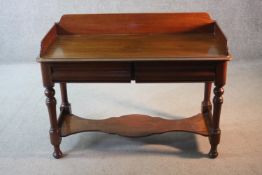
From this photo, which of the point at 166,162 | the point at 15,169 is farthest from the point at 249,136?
the point at 15,169

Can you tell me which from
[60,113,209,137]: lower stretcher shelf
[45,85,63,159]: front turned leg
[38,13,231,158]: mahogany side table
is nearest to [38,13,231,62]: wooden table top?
[38,13,231,158]: mahogany side table

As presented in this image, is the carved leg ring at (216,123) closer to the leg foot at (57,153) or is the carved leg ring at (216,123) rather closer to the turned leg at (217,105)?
the turned leg at (217,105)

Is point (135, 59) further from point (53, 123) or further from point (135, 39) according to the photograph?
point (53, 123)

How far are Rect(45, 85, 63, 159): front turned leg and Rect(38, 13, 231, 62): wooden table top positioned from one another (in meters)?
0.21

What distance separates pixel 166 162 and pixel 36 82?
5.32 feet

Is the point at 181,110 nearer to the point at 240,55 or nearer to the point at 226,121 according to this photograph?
the point at 226,121

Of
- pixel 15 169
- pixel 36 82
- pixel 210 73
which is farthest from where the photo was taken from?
pixel 36 82

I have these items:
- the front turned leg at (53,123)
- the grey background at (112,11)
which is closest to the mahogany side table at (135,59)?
the front turned leg at (53,123)

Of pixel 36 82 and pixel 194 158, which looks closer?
pixel 194 158

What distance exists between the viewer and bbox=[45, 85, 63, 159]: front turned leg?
192 cm

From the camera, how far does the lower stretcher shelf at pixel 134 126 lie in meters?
2.15

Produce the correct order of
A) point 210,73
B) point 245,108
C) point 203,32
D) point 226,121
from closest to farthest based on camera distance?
point 210,73 → point 203,32 → point 226,121 → point 245,108

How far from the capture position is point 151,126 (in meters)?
2.21

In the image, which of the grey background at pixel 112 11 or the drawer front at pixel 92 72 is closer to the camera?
the drawer front at pixel 92 72
